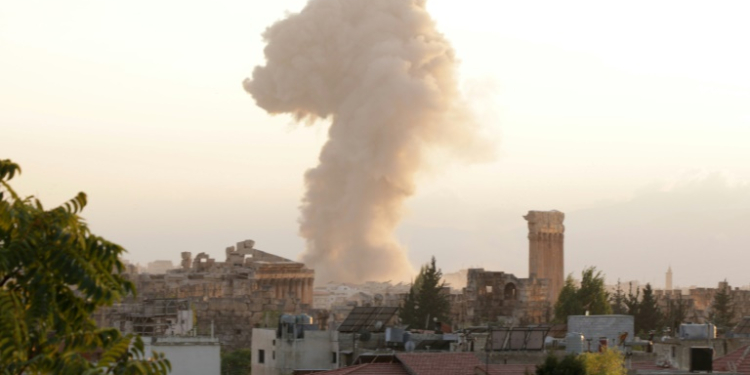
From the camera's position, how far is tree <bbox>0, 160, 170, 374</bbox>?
1172 centimetres

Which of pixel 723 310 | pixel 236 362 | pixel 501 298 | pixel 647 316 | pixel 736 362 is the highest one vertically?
pixel 501 298

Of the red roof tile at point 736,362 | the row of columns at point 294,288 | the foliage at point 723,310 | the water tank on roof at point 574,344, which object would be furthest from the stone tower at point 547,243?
the red roof tile at point 736,362

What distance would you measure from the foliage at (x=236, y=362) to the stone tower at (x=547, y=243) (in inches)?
1154

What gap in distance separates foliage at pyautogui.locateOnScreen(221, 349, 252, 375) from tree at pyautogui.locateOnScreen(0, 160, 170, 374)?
33.7 metres

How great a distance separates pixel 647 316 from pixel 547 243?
73.7 ft

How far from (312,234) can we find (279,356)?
61807 millimetres

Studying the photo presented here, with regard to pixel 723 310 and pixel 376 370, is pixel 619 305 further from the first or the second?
pixel 376 370

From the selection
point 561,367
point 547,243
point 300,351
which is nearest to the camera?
point 561,367

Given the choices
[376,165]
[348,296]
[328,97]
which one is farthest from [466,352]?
[328,97]

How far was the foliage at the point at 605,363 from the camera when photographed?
90.0 feet

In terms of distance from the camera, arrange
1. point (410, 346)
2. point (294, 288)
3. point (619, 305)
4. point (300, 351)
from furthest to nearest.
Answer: point (294, 288)
point (619, 305)
point (300, 351)
point (410, 346)

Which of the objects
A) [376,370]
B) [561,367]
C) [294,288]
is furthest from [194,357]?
[294,288]

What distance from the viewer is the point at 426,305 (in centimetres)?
5866

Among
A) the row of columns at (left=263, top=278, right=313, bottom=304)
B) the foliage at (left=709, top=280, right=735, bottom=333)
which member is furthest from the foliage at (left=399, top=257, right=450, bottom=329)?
the row of columns at (left=263, top=278, right=313, bottom=304)
